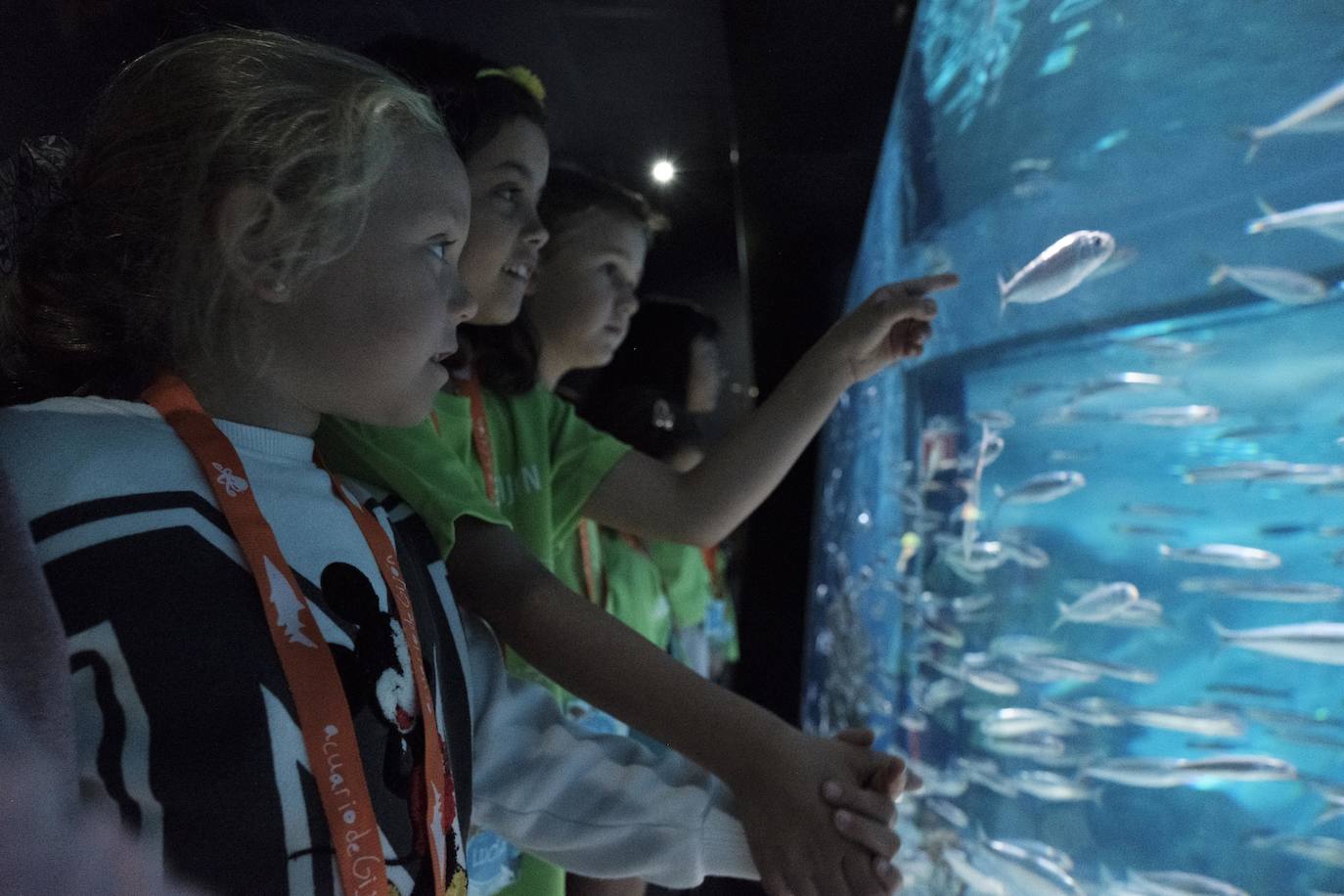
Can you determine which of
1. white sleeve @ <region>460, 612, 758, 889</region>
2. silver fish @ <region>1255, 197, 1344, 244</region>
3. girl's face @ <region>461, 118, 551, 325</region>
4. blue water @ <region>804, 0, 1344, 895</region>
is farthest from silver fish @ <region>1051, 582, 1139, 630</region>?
girl's face @ <region>461, 118, 551, 325</region>

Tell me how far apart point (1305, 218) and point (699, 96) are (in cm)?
119

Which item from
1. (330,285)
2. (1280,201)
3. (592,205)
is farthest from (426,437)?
(1280,201)

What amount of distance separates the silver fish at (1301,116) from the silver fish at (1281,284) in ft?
0.60

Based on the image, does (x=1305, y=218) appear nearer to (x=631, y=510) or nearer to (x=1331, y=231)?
(x=1331, y=231)

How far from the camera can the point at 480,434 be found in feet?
4.83

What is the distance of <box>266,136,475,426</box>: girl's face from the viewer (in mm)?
920

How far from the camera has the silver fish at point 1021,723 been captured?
84.7 inches

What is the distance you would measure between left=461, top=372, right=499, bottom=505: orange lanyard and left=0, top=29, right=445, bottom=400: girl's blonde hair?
567 millimetres

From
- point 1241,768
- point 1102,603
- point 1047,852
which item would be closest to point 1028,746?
point 1047,852

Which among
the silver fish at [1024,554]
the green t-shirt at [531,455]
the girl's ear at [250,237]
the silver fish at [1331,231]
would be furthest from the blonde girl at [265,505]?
the silver fish at [1024,554]

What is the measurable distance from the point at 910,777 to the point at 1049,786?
1.46 metres

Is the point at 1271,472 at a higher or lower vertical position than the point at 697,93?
lower

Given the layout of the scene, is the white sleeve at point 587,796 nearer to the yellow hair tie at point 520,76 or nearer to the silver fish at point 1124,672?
the yellow hair tie at point 520,76

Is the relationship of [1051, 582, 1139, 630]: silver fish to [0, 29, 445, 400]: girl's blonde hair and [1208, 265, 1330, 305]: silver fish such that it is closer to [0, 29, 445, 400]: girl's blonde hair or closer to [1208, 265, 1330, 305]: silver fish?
[1208, 265, 1330, 305]: silver fish
